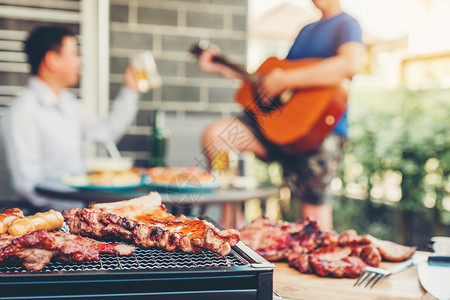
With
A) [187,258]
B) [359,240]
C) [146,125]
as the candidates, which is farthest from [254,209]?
[187,258]

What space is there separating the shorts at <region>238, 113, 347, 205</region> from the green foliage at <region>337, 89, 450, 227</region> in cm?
96

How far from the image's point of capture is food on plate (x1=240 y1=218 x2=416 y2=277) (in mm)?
1420

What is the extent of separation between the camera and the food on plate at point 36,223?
119 cm

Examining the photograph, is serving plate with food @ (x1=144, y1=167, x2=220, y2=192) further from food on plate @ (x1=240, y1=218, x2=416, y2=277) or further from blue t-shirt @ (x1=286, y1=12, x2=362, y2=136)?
blue t-shirt @ (x1=286, y1=12, x2=362, y2=136)

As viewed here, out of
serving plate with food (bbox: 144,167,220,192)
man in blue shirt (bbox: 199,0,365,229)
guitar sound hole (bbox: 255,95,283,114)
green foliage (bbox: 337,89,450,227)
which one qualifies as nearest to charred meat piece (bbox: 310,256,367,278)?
serving plate with food (bbox: 144,167,220,192)

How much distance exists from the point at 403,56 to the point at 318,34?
3190 mm

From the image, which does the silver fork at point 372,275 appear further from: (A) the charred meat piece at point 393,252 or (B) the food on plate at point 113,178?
(B) the food on plate at point 113,178

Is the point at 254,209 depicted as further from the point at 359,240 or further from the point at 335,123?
the point at 359,240

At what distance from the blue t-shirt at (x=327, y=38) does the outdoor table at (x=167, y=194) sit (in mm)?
1169

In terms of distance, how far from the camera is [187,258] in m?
1.13

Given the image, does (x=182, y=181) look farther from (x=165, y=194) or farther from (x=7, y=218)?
(x=7, y=218)

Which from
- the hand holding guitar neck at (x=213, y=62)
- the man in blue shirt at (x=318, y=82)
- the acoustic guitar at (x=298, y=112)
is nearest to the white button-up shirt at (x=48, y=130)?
the hand holding guitar neck at (x=213, y=62)

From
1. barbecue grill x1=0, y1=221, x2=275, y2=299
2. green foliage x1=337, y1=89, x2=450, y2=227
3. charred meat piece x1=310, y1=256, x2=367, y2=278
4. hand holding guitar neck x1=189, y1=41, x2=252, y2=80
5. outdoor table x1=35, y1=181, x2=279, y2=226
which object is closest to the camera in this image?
barbecue grill x1=0, y1=221, x2=275, y2=299

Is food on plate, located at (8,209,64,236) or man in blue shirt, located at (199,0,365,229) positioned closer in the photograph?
food on plate, located at (8,209,64,236)
